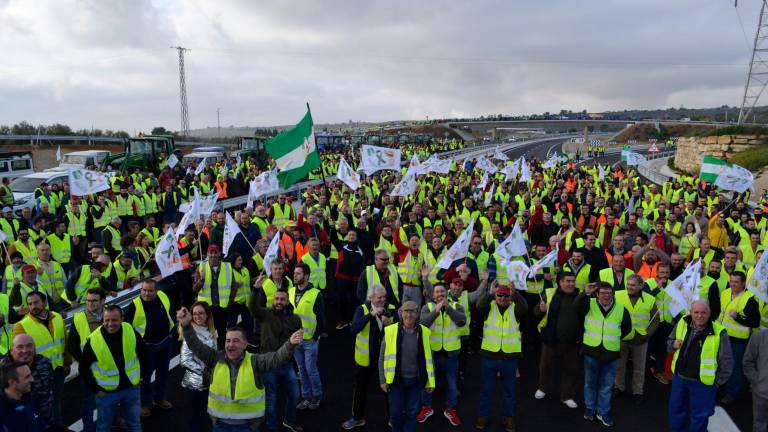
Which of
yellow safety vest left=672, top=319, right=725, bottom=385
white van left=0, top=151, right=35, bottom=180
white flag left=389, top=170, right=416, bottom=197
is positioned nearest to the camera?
yellow safety vest left=672, top=319, right=725, bottom=385

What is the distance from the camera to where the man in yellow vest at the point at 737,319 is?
6.12m

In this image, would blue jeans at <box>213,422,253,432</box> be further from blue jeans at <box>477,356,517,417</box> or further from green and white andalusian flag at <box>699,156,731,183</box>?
green and white andalusian flag at <box>699,156,731,183</box>

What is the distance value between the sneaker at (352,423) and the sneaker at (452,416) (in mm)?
961

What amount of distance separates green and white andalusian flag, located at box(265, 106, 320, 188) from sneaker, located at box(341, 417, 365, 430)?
480cm

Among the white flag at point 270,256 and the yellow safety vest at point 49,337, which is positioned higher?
the white flag at point 270,256

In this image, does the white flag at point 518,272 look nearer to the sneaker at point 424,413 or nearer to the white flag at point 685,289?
the white flag at point 685,289

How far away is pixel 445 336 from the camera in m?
5.66

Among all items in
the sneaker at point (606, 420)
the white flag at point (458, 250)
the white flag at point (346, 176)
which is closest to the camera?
the sneaker at point (606, 420)

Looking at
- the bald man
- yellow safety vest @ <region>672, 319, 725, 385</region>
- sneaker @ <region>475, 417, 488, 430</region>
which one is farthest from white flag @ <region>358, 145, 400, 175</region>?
the bald man

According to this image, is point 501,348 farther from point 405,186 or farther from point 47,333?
point 405,186

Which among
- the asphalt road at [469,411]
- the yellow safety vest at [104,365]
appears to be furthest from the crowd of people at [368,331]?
the asphalt road at [469,411]

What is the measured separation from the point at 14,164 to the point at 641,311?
2469cm

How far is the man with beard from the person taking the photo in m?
5.41

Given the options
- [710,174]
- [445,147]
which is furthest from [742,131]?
[710,174]
